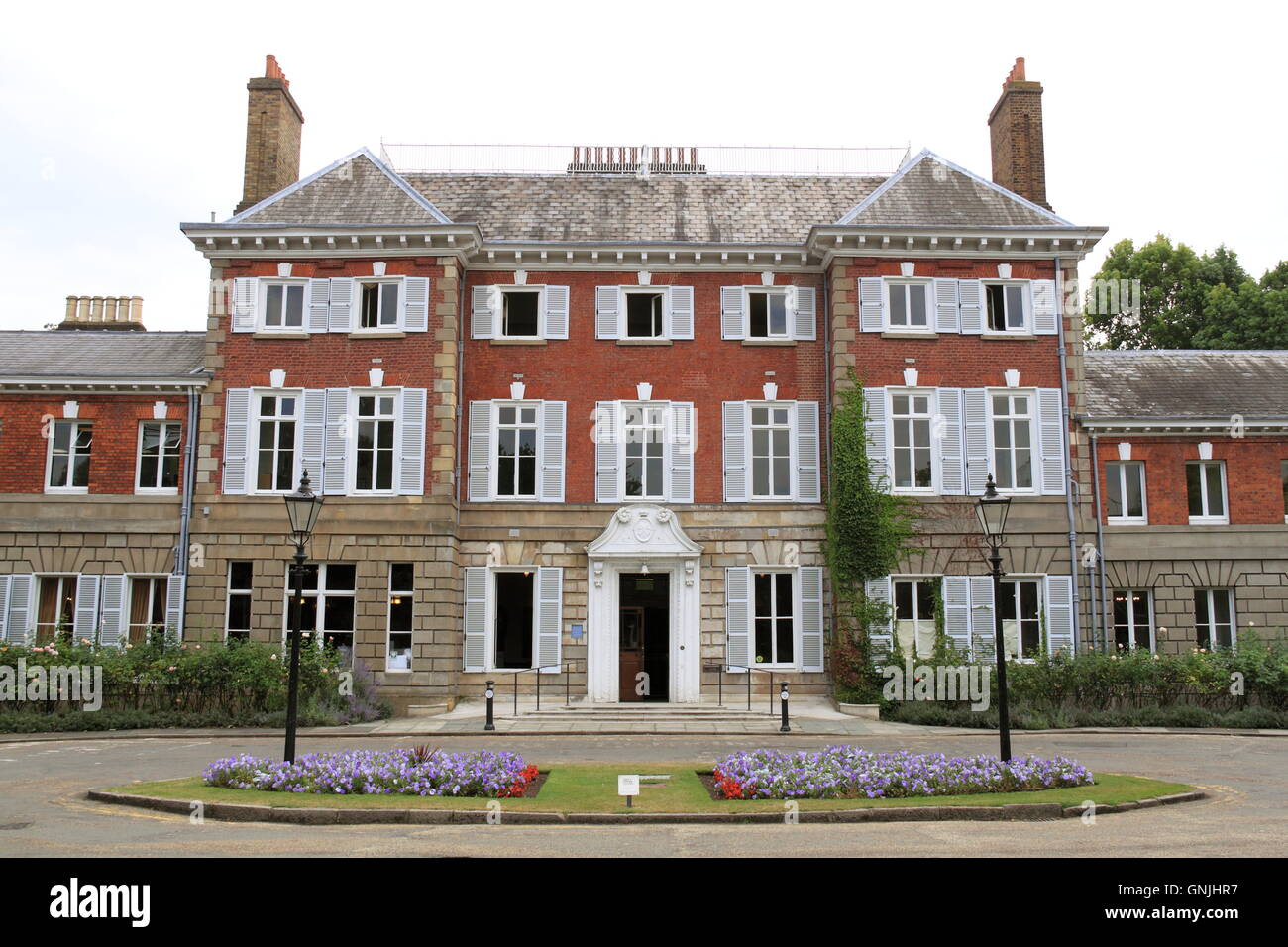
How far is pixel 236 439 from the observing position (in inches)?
931

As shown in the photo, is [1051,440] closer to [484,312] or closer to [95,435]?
[484,312]

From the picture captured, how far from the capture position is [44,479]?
79.2 ft

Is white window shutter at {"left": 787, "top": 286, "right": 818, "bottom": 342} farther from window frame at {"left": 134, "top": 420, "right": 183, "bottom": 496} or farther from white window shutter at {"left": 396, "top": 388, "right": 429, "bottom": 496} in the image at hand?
window frame at {"left": 134, "top": 420, "right": 183, "bottom": 496}

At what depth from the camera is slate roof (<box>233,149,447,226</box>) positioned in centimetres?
2416

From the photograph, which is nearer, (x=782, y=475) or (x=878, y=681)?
(x=878, y=681)

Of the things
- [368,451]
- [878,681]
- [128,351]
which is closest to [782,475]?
[878,681]

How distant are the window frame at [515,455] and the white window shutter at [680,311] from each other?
3508 millimetres

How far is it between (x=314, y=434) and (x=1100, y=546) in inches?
678

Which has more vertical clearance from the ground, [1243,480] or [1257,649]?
[1243,480]

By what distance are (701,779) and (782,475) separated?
11493 millimetres

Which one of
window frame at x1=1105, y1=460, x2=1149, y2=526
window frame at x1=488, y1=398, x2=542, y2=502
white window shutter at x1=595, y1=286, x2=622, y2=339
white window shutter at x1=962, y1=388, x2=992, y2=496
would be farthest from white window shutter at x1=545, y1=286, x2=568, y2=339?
window frame at x1=1105, y1=460, x2=1149, y2=526

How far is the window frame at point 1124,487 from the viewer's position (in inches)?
960
